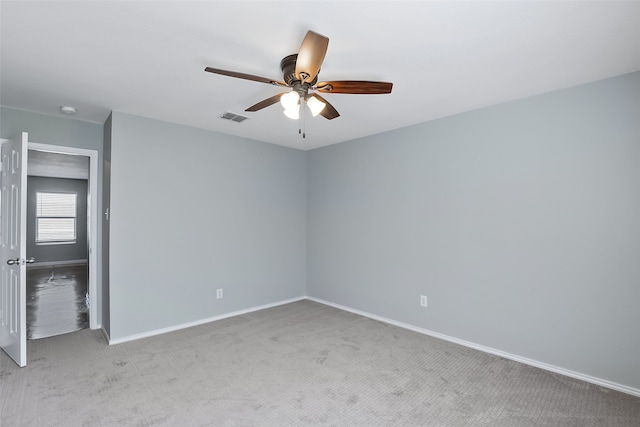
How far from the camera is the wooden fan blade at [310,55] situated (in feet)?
5.08

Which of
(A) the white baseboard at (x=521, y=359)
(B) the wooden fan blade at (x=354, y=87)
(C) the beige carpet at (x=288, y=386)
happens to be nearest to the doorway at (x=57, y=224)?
(C) the beige carpet at (x=288, y=386)

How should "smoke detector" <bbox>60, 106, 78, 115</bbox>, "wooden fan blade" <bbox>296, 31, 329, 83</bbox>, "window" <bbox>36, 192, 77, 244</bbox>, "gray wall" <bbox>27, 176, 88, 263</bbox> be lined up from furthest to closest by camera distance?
"window" <bbox>36, 192, 77, 244</bbox> < "gray wall" <bbox>27, 176, 88, 263</bbox> < "smoke detector" <bbox>60, 106, 78, 115</bbox> < "wooden fan blade" <bbox>296, 31, 329, 83</bbox>

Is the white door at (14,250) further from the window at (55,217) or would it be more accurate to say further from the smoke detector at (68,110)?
the window at (55,217)

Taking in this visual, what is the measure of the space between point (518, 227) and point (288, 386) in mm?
2473

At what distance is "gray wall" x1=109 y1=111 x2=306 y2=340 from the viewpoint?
3.36 metres

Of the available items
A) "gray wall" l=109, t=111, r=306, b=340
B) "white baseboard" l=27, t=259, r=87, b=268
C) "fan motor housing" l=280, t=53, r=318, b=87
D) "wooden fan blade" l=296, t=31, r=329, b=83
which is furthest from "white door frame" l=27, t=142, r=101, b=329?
"white baseboard" l=27, t=259, r=87, b=268

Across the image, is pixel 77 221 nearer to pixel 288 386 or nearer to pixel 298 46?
pixel 288 386

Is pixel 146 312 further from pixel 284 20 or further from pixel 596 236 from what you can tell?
pixel 596 236

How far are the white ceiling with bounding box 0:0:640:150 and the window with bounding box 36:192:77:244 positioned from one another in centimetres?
648

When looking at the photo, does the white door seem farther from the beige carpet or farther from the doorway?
the doorway

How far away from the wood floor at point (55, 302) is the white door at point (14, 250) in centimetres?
64

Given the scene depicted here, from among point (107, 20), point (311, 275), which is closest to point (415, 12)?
point (107, 20)

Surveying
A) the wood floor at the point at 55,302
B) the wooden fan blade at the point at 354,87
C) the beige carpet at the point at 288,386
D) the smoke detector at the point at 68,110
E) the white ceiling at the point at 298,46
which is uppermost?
the smoke detector at the point at 68,110

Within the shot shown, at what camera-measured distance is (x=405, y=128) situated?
380 centimetres
